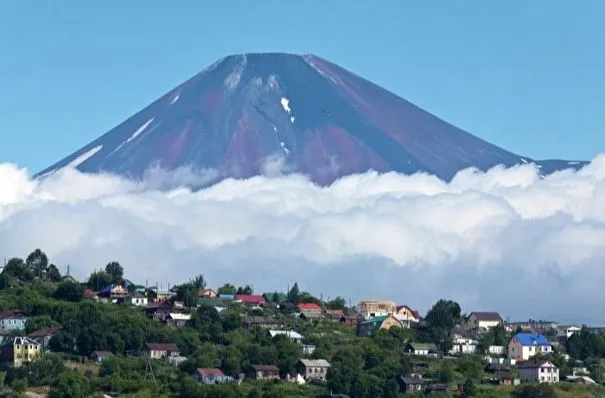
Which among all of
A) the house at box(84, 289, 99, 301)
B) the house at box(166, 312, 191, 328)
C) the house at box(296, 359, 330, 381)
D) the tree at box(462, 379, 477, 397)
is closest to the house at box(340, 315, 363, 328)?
the house at box(166, 312, 191, 328)

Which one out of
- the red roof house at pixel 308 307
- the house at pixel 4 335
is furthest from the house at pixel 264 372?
the red roof house at pixel 308 307

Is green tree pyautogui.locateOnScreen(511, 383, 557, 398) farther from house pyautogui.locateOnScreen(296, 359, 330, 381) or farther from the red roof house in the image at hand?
the red roof house

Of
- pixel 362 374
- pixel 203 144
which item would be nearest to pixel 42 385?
pixel 362 374

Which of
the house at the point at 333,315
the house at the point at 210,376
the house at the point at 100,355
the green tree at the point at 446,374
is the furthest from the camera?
the house at the point at 333,315

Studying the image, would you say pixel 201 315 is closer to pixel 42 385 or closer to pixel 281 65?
pixel 42 385

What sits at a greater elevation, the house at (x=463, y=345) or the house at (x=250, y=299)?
the house at (x=250, y=299)

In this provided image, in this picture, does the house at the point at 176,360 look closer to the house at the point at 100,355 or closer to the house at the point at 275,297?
the house at the point at 100,355
